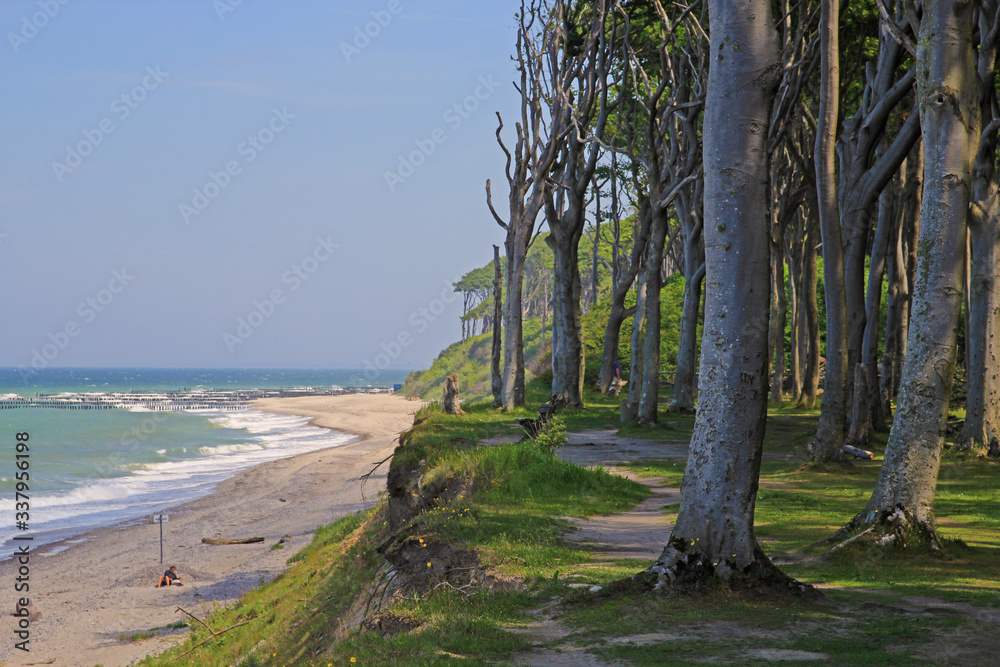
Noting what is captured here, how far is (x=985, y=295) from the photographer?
1416cm

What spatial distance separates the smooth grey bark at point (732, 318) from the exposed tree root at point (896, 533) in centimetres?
180

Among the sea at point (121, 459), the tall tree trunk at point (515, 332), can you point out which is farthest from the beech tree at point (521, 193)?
the sea at point (121, 459)

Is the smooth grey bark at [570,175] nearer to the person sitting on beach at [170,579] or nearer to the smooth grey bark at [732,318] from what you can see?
the person sitting on beach at [170,579]

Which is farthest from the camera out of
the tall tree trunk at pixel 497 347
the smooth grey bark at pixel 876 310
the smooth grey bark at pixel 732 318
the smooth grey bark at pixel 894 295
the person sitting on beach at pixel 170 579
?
the tall tree trunk at pixel 497 347

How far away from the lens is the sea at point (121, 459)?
89.6ft

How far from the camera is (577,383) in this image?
79.0ft

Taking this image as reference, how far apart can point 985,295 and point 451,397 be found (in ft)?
39.0

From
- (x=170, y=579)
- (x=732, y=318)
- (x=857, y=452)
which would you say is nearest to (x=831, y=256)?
(x=857, y=452)

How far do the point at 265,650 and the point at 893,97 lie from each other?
12.9 m

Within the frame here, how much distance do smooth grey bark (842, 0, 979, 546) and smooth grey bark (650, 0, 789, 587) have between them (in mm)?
2110

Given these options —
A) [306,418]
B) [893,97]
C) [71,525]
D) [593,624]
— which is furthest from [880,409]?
[306,418]

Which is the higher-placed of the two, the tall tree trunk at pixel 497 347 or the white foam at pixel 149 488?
the tall tree trunk at pixel 497 347

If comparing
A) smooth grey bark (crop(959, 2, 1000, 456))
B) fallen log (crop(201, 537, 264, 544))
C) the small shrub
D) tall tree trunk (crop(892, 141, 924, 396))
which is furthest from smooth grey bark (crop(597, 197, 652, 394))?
fallen log (crop(201, 537, 264, 544))

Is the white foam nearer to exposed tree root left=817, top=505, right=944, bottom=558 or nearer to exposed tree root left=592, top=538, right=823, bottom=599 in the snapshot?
exposed tree root left=592, top=538, right=823, bottom=599
